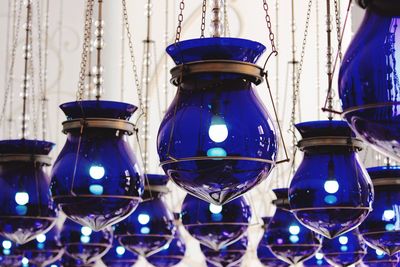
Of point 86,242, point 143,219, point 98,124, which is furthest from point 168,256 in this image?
point 98,124

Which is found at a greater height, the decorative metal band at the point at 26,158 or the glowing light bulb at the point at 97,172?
the decorative metal band at the point at 26,158

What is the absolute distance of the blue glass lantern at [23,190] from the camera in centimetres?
357

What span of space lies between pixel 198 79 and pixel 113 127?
0.82m

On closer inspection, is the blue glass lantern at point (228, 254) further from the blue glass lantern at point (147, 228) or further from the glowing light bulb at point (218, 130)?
the glowing light bulb at point (218, 130)

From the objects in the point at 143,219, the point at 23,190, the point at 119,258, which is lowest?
the point at 119,258

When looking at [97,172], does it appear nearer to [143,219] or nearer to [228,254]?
[143,219]

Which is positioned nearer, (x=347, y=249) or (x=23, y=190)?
(x=23, y=190)

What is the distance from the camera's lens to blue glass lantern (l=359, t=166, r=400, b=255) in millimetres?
3721

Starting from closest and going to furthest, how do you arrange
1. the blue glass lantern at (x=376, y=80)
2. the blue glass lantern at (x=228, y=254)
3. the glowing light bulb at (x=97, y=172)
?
the blue glass lantern at (x=376, y=80) → the glowing light bulb at (x=97, y=172) → the blue glass lantern at (x=228, y=254)

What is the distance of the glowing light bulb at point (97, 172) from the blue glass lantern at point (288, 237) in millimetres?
1684

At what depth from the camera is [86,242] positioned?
4.56 m

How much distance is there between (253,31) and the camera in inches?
290

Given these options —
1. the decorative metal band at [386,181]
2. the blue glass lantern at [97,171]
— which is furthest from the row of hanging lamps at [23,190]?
the decorative metal band at [386,181]

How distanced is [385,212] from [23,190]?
1.33m
